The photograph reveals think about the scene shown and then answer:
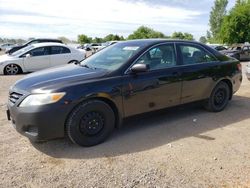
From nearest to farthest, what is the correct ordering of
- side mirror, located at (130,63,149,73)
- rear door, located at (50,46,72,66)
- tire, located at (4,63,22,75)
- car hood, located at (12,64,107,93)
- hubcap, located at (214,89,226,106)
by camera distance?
car hood, located at (12,64,107,93) → side mirror, located at (130,63,149,73) → hubcap, located at (214,89,226,106) → tire, located at (4,63,22,75) → rear door, located at (50,46,72,66)

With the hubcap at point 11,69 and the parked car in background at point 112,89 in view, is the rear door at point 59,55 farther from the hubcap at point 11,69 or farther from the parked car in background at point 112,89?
the parked car in background at point 112,89

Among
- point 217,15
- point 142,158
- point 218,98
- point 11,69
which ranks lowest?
point 142,158

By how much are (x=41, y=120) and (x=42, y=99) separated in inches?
10.7

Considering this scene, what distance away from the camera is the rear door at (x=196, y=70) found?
4.93 metres

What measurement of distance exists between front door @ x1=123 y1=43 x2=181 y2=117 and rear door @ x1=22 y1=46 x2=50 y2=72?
828 cm

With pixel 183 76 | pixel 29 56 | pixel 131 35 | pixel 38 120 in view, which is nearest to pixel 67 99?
pixel 38 120

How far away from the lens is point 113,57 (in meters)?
4.62

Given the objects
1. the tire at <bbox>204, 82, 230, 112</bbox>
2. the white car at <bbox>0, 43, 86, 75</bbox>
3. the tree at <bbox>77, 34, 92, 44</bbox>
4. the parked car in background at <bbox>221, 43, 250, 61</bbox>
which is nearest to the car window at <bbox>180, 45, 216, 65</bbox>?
the tire at <bbox>204, 82, 230, 112</bbox>

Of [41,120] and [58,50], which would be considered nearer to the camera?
[41,120]

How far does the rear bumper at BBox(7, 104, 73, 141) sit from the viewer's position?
11.5 feet

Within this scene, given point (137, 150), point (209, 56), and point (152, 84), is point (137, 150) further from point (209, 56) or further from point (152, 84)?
point (209, 56)

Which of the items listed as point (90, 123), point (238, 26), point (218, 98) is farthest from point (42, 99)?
point (238, 26)

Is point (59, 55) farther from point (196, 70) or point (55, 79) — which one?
point (55, 79)

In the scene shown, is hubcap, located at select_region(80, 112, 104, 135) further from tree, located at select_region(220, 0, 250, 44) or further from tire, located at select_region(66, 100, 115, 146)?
tree, located at select_region(220, 0, 250, 44)
